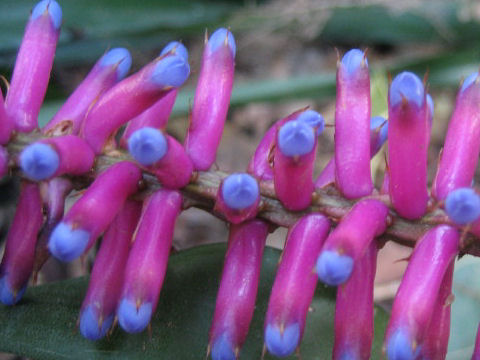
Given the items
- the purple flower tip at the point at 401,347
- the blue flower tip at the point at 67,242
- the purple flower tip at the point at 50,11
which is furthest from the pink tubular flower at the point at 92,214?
the purple flower tip at the point at 401,347

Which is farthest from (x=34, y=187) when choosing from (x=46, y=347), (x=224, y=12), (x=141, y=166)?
(x=224, y=12)

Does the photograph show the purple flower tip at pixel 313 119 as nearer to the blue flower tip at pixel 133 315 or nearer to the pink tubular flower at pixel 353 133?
the pink tubular flower at pixel 353 133

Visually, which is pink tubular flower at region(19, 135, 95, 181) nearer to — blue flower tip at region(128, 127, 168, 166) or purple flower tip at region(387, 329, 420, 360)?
blue flower tip at region(128, 127, 168, 166)

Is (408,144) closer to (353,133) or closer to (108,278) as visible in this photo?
(353,133)

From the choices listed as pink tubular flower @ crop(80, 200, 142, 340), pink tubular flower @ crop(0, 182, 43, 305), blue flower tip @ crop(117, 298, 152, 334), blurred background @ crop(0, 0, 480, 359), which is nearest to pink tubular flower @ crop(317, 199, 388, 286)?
blue flower tip @ crop(117, 298, 152, 334)

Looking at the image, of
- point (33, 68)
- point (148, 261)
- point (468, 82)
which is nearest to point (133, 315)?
point (148, 261)

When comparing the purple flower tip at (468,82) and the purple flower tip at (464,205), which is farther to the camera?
the purple flower tip at (468,82)

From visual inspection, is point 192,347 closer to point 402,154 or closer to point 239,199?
point 239,199
